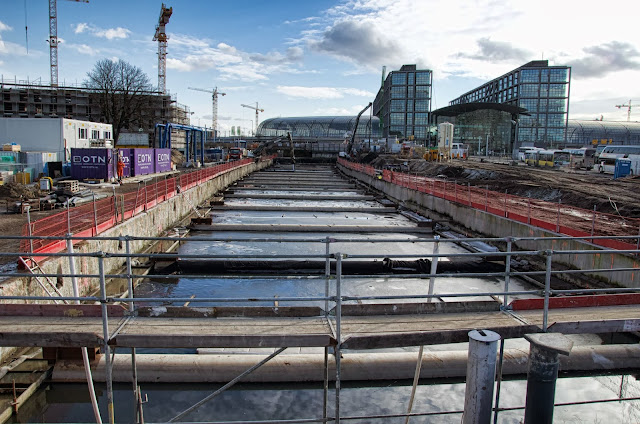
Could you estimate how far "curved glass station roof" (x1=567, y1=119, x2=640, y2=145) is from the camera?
125m

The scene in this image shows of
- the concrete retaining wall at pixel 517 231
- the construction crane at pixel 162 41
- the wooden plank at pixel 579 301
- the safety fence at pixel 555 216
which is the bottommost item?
the concrete retaining wall at pixel 517 231

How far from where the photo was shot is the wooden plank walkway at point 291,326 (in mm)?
4609

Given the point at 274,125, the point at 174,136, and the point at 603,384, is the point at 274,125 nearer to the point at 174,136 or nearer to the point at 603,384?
the point at 174,136

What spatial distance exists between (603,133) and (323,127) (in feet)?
256

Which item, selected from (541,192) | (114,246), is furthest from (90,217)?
(541,192)

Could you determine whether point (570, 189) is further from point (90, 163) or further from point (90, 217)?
point (90, 163)

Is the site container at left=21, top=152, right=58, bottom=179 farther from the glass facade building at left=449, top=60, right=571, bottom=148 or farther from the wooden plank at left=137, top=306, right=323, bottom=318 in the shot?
the glass facade building at left=449, top=60, right=571, bottom=148

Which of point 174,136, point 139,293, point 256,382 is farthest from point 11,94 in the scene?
point 256,382

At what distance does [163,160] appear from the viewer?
39656 mm

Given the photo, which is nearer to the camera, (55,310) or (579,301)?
(55,310)

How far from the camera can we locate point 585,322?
5102 millimetres

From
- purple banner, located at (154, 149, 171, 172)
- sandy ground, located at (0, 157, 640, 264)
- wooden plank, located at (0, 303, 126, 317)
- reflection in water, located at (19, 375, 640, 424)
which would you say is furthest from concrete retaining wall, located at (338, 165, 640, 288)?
purple banner, located at (154, 149, 171, 172)

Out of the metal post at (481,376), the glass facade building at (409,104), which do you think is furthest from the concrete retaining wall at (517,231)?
the glass facade building at (409,104)

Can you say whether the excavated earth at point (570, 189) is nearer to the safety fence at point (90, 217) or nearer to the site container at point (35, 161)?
the safety fence at point (90, 217)
